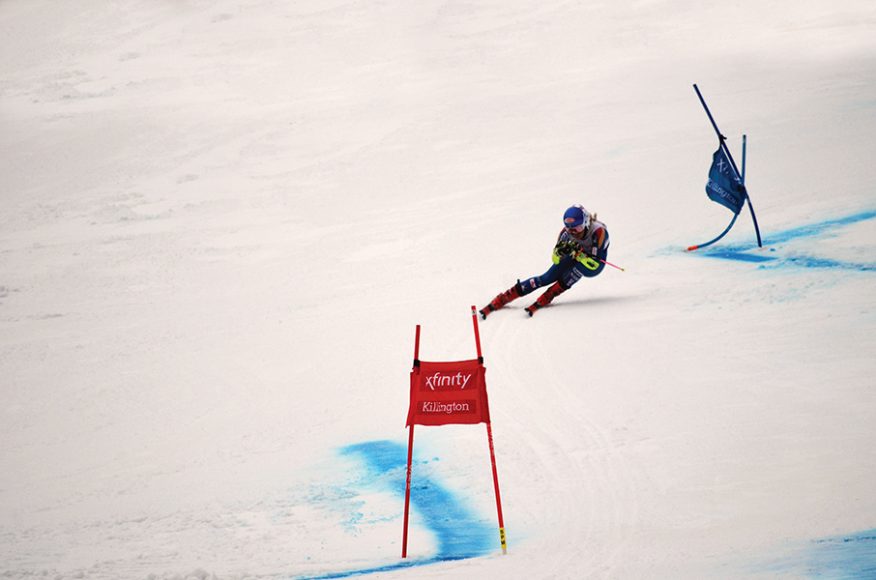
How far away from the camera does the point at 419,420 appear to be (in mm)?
6113

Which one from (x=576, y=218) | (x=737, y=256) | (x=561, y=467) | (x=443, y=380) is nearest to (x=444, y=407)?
(x=443, y=380)

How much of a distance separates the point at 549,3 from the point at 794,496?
23.4 meters

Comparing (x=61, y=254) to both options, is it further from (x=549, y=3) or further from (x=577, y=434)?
(x=549, y=3)

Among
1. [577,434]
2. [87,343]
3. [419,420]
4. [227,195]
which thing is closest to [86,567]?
[419,420]

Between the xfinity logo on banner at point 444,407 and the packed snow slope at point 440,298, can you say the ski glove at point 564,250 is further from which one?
the xfinity logo on banner at point 444,407

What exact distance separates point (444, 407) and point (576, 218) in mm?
5014

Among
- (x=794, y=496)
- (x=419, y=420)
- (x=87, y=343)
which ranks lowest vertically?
(x=794, y=496)

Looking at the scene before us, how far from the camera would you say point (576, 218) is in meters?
10.6

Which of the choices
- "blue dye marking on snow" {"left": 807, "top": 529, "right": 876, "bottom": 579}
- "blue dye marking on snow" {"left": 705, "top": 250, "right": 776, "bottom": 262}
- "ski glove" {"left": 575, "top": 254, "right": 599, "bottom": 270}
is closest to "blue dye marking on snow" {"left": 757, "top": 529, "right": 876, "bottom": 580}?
"blue dye marking on snow" {"left": 807, "top": 529, "right": 876, "bottom": 579}

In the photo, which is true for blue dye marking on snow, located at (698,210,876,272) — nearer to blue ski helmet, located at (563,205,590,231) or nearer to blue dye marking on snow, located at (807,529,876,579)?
blue ski helmet, located at (563,205,590,231)

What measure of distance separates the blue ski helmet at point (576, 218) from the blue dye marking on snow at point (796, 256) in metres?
2.50

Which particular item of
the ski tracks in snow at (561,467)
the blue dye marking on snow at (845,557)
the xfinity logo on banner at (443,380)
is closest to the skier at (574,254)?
the ski tracks in snow at (561,467)

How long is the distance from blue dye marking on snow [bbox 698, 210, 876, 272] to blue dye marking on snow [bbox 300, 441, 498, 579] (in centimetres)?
606

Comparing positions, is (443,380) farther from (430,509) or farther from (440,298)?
(440,298)
